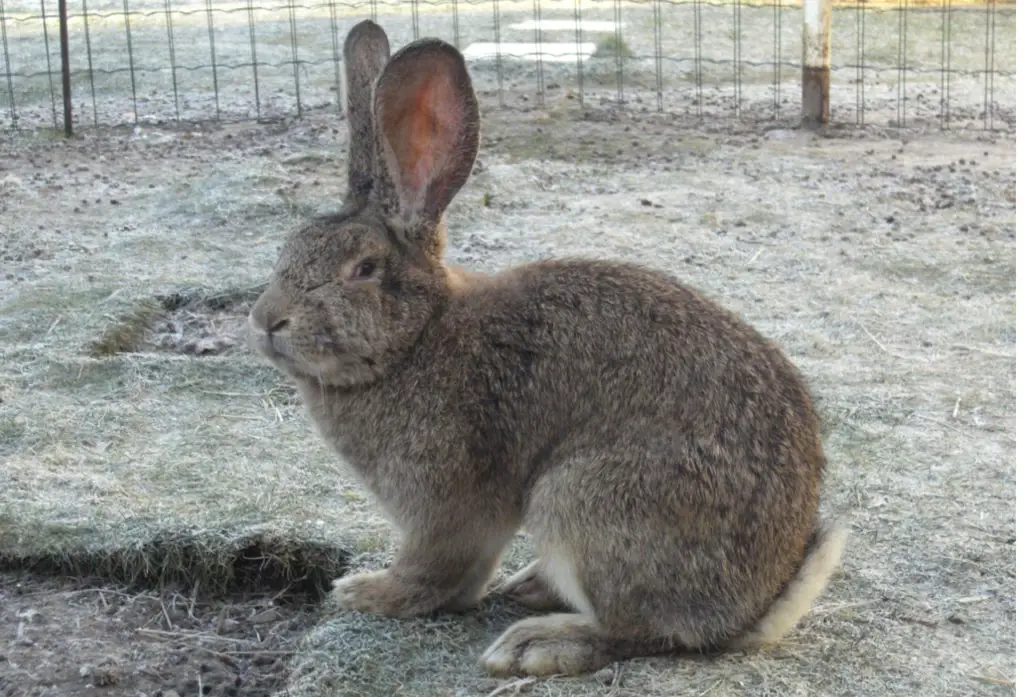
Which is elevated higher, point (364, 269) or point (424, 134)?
point (424, 134)

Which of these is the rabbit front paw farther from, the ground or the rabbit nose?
the rabbit nose

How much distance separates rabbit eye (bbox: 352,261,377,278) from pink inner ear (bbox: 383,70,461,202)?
22cm

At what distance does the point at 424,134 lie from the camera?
11.6ft

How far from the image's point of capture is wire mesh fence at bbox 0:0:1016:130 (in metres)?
10.7

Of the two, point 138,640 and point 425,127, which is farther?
point 138,640

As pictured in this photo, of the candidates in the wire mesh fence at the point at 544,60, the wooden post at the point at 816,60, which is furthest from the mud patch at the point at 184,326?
the wooden post at the point at 816,60

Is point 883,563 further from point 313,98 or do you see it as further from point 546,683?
point 313,98

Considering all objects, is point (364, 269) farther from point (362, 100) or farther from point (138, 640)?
point (138, 640)

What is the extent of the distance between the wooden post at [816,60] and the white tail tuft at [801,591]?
693 cm

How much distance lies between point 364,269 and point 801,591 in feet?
4.20

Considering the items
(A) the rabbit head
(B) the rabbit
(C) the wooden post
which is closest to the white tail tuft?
(B) the rabbit

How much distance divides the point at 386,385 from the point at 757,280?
3389 millimetres

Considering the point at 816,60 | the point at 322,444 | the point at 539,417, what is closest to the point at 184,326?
the point at 322,444

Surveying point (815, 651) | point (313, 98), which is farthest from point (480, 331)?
point (313, 98)
